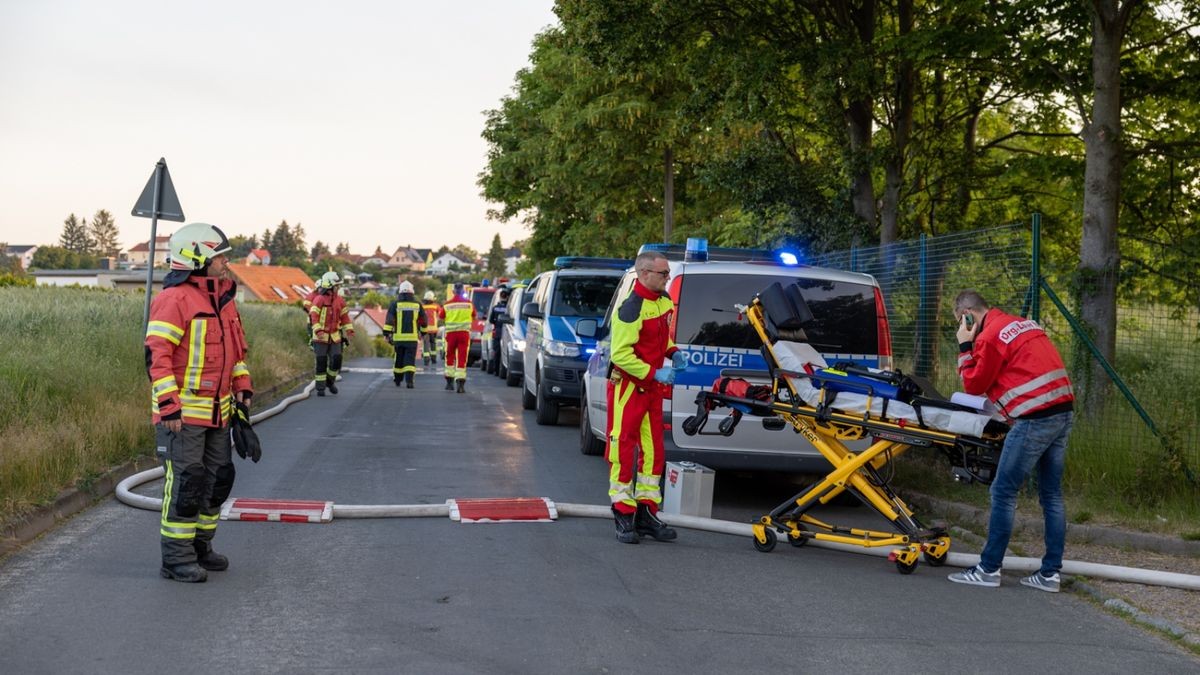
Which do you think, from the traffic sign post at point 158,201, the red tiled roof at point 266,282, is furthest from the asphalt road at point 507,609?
the red tiled roof at point 266,282

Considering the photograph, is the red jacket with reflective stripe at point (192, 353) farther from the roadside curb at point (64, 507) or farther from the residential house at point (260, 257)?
the residential house at point (260, 257)

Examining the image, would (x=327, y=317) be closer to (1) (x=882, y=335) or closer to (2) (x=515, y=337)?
(2) (x=515, y=337)

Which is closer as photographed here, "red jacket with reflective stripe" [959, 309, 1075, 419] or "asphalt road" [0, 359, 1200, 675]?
"asphalt road" [0, 359, 1200, 675]

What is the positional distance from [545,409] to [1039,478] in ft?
28.9

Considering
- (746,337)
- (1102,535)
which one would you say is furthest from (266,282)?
(1102,535)

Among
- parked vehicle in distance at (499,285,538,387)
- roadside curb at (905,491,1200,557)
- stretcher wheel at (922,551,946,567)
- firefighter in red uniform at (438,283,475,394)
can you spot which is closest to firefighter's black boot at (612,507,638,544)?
stretcher wheel at (922,551,946,567)

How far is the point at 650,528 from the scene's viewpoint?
7.92 m

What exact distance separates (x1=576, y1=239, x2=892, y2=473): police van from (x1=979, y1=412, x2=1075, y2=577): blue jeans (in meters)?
2.13

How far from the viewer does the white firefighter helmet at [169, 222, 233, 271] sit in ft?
21.5

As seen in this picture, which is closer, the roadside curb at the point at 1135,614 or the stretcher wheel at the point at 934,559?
the roadside curb at the point at 1135,614

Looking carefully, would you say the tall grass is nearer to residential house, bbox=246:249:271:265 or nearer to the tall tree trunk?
the tall tree trunk

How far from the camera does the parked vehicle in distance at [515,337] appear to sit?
66.2 ft

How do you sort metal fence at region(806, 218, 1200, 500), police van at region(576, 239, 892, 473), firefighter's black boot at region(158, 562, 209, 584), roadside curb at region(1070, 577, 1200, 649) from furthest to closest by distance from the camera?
metal fence at region(806, 218, 1200, 500), police van at region(576, 239, 892, 473), firefighter's black boot at region(158, 562, 209, 584), roadside curb at region(1070, 577, 1200, 649)

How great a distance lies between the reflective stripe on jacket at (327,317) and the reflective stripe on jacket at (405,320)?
5.17 ft
